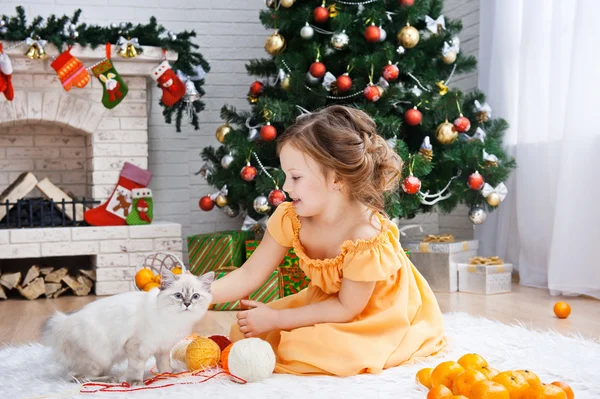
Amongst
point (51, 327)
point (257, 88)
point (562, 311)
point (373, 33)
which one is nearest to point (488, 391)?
point (51, 327)

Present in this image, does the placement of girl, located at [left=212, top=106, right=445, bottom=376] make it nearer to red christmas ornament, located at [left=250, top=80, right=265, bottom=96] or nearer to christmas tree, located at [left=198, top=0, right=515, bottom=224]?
christmas tree, located at [left=198, top=0, right=515, bottom=224]

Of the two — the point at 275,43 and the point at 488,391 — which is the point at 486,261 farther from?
the point at 488,391

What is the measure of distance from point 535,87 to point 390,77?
945mm

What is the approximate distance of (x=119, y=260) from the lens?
155 inches

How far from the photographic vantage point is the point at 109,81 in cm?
391

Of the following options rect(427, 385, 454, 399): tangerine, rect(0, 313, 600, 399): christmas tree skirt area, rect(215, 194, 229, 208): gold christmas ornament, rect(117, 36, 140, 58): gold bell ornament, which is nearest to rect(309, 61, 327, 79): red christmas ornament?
rect(215, 194, 229, 208): gold christmas ornament

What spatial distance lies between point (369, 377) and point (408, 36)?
6.82 ft

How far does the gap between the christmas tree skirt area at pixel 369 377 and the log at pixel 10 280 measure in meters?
1.60

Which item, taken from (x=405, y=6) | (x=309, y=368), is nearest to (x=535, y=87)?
(x=405, y=6)

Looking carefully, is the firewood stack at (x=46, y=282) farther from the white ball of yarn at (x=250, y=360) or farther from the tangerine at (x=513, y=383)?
the tangerine at (x=513, y=383)

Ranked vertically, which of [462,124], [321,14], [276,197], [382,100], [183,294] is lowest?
[183,294]

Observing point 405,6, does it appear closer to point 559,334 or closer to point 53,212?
point 559,334

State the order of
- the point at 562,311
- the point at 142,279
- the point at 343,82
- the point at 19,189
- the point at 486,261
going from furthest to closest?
the point at 19,189
the point at 486,261
the point at 343,82
the point at 142,279
the point at 562,311

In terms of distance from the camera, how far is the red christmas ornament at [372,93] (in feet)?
10.7
